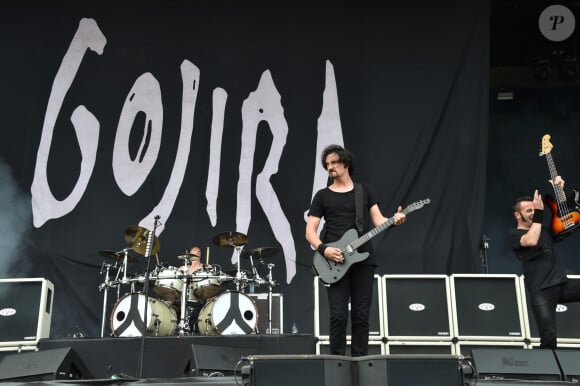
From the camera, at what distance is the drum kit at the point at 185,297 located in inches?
293

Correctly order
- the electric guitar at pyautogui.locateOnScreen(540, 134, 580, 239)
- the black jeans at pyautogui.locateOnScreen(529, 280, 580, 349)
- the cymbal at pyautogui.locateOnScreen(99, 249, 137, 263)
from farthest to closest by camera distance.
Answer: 1. the cymbal at pyautogui.locateOnScreen(99, 249, 137, 263)
2. the electric guitar at pyautogui.locateOnScreen(540, 134, 580, 239)
3. the black jeans at pyautogui.locateOnScreen(529, 280, 580, 349)

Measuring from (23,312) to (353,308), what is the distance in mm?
3701

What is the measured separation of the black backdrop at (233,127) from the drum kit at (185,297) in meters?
0.81

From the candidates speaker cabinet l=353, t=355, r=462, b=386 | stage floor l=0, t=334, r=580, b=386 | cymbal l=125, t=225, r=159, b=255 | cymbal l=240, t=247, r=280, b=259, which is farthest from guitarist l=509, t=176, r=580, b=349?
cymbal l=125, t=225, r=159, b=255

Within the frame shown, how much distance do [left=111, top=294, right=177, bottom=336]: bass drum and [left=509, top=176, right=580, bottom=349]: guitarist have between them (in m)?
3.57

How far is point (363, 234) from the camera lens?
5129mm

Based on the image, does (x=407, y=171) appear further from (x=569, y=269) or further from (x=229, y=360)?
(x=229, y=360)

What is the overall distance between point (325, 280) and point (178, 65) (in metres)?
5.80

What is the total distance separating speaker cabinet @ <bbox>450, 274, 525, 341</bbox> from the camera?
7.10 meters

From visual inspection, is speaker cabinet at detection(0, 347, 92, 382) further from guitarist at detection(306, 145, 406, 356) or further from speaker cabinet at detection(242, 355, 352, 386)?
speaker cabinet at detection(242, 355, 352, 386)

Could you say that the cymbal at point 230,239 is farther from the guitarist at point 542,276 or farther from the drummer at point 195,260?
the guitarist at point 542,276

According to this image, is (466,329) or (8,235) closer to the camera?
(466,329)

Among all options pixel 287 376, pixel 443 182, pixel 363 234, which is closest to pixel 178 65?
pixel 443 182

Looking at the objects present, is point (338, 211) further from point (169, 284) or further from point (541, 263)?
point (169, 284)
